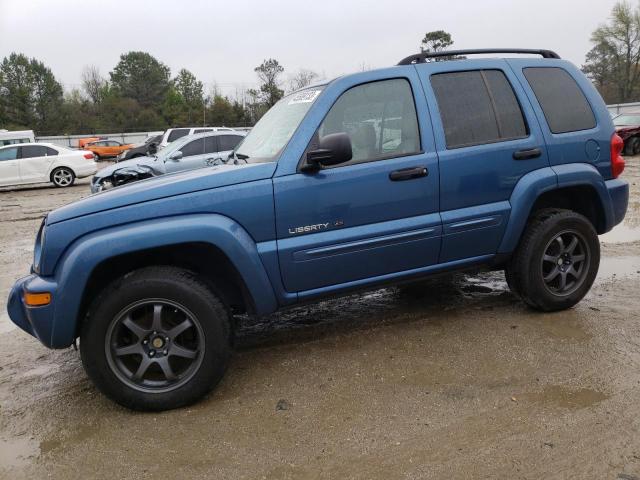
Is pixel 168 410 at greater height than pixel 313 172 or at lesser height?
lesser

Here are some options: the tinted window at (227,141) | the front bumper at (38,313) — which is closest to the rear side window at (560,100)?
the front bumper at (38,313)

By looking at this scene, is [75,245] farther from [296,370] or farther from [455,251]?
[455,251]

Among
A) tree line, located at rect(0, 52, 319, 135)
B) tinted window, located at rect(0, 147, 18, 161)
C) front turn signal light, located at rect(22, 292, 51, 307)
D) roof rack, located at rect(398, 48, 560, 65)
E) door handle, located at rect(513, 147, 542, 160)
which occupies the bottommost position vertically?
front turn signal light, located at rect(22, 292, 51, 307)

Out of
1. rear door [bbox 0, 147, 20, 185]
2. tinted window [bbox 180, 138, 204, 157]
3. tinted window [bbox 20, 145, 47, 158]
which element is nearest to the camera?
tinted window [bbox 180, 138, 204, 157]

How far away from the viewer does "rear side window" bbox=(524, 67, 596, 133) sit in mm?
4078

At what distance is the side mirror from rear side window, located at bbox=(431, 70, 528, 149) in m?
0.91

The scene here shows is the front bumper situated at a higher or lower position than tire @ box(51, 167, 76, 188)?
lower

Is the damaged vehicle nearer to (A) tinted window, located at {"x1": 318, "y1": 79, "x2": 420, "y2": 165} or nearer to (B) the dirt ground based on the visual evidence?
(B) the dirt ground

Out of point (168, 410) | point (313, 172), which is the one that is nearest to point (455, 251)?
point (313, 172)

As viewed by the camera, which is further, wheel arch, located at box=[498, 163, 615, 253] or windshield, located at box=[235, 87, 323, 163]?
wheel arch, located at box=[498, 163, 615, 253]

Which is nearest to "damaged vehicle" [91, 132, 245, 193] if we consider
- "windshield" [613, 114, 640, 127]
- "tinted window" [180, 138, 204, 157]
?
"tinted window" [180, 138, 204, 157]

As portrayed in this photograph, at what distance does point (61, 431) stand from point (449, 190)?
9.44 ft

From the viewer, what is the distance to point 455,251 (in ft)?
12.6

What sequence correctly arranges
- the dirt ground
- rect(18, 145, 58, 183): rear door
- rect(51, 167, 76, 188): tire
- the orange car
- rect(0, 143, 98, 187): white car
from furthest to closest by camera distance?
the orange car
rect(51, 167, 76, 188): tire
rect(18, 145, 58, 183): rear door
rect(0, 143, 98, 187): white car
the dirt ground
